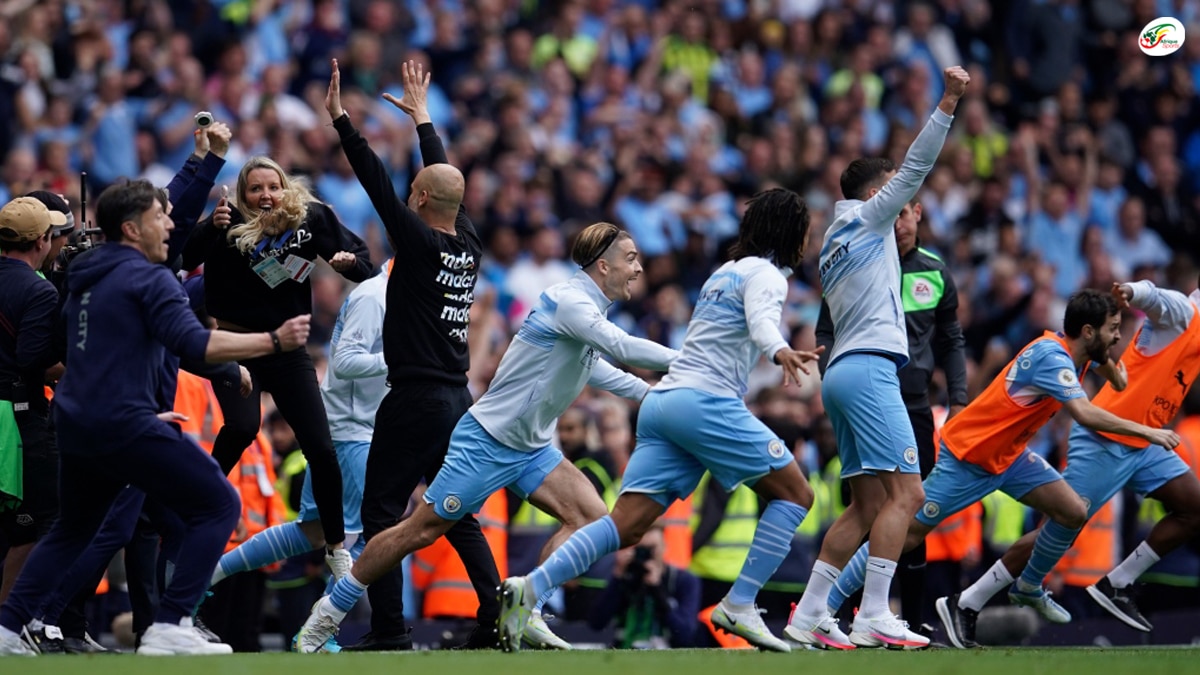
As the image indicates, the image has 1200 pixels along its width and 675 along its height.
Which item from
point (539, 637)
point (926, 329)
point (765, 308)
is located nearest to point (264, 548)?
point (539, 637)

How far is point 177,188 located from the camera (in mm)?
9062

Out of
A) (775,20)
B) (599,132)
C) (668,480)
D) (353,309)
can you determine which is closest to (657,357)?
(668,480)

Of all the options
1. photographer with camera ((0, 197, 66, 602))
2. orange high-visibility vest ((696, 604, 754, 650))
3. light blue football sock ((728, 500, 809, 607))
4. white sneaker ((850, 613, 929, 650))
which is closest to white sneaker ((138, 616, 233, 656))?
photographer with camera ((0, 197, 66, 602))

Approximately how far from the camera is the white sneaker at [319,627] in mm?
9055

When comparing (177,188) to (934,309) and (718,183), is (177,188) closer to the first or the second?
(934,309)

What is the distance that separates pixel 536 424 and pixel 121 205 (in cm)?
241

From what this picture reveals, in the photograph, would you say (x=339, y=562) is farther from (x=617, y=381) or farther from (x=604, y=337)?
(x=604, y=337)

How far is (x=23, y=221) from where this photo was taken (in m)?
9.12

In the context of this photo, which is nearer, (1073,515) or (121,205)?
(121,205)

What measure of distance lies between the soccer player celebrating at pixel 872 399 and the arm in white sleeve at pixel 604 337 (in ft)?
3.12

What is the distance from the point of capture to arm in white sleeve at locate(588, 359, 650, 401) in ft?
31.0

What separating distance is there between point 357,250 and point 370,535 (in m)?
1.68

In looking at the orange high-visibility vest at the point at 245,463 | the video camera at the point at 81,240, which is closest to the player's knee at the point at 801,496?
the video camera at the point at 81,240

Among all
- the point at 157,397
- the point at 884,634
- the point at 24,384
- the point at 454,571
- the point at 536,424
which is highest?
the point at 157,397
